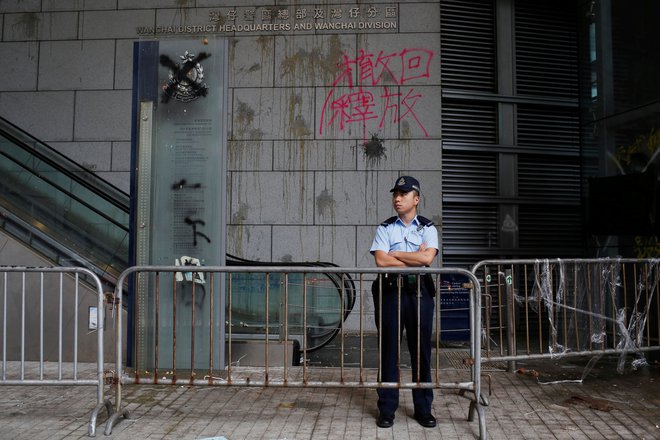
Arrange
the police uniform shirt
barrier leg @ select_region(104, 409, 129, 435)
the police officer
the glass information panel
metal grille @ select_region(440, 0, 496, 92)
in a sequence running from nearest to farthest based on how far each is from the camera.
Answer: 1. barrier leg @ select_region(104, 409, 129, 435)
2. the police officer
3. the police uniform shirt
4. the glass information panel
5. metal grille @ select_region(440, 0, 496, 92)

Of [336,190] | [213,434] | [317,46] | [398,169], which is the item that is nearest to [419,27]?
[317,46]

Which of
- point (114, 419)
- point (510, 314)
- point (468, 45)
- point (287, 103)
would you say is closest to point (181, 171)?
point (114, 419)

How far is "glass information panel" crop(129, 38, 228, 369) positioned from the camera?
20.1 feet

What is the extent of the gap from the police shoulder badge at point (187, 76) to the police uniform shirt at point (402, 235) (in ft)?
9.04

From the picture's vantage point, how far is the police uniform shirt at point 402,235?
181 inches

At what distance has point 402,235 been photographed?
4637 millimetres

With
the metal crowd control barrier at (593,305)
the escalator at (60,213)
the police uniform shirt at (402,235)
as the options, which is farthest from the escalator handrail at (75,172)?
the metal crowd control barrier at (593,305)

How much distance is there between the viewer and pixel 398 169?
29.5 ft

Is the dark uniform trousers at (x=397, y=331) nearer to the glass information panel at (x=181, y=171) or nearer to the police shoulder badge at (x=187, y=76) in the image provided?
the glass information panel at (x=181, y=171)

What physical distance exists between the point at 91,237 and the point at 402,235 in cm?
415

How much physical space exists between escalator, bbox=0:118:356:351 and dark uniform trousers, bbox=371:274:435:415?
207cm

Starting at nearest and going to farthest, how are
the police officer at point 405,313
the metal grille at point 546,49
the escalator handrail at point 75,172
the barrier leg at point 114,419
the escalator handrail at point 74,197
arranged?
the barrier leg at point 114,419 < the police officer at point 405,313 < the escalator handrail at point 74,197 < the escalator handrail at point 75,172 < the metal grille at point 546,49

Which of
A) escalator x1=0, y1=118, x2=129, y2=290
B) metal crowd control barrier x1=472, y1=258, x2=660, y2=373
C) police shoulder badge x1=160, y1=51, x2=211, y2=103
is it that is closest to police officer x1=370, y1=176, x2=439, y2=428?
metal crowd control barrier x1=472, y1=258, x2=660, y2=373

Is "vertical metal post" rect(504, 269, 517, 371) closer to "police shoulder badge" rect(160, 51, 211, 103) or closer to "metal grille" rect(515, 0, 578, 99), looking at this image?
"police shoulder badge" rect(160, 51, 211, 103)
